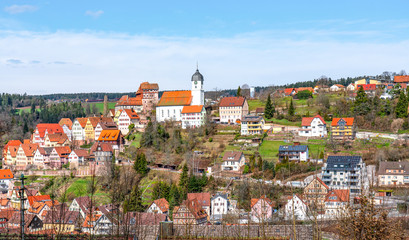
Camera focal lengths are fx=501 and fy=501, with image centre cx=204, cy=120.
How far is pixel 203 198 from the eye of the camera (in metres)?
44.8

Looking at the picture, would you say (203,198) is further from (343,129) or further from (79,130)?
(79,130)

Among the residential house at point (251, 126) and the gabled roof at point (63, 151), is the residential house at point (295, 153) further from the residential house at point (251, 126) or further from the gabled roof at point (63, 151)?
the gabled roof at point (63, 151)

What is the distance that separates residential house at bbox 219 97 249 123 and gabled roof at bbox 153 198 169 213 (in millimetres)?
30641

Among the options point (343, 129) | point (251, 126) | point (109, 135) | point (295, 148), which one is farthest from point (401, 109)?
point (109, 135)

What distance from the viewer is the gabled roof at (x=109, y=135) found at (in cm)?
6606

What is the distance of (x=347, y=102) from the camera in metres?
72.1

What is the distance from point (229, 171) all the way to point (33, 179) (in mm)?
24621

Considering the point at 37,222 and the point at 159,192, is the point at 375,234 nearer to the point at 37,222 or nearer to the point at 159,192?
the point at 37,222

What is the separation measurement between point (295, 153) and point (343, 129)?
9.24 m

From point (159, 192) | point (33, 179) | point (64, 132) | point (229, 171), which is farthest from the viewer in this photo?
point (64, 132)

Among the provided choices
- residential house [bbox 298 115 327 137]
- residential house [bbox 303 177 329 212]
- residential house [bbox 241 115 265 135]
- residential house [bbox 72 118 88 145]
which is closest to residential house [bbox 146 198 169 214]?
residential house [bbox 303 177 329 212]

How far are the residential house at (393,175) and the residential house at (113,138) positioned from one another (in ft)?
108

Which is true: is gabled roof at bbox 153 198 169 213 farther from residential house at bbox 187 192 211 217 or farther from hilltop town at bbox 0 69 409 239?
residential house at bbox 187 192 211 217

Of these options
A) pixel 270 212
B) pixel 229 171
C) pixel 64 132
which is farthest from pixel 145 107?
pixel 270 212
